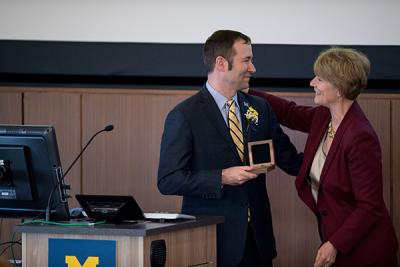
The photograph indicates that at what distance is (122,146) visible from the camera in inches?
231

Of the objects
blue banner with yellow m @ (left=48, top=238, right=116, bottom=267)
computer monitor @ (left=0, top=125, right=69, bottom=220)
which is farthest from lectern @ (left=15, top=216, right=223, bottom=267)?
computer monitor @ (left=0, top=125, right=69, bottom=220)

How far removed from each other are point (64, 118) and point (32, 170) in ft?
5.99

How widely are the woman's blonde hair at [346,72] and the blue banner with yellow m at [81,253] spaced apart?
1.33 m

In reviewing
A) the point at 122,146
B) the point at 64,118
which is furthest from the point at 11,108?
the point at 122,146

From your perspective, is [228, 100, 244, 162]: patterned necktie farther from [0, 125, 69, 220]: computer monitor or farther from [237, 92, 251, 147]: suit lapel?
[0, 125, 69, 220]: computer monitor

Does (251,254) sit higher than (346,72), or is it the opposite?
(346,72)

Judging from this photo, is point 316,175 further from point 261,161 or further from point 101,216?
point 101,216

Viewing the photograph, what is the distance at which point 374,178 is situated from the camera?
4199mm

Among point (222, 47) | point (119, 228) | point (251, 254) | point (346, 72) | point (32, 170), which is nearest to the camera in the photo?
point (119, 228)

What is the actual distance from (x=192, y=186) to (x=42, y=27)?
2.24 m

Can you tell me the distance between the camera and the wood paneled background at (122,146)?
5.74m

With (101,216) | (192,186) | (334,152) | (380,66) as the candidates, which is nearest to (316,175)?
(334,152)

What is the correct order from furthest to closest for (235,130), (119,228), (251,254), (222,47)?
(222,47)
(235,130)
(251,254)
(119,228)

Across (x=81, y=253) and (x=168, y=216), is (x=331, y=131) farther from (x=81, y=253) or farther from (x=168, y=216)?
(x=81, y=253)
